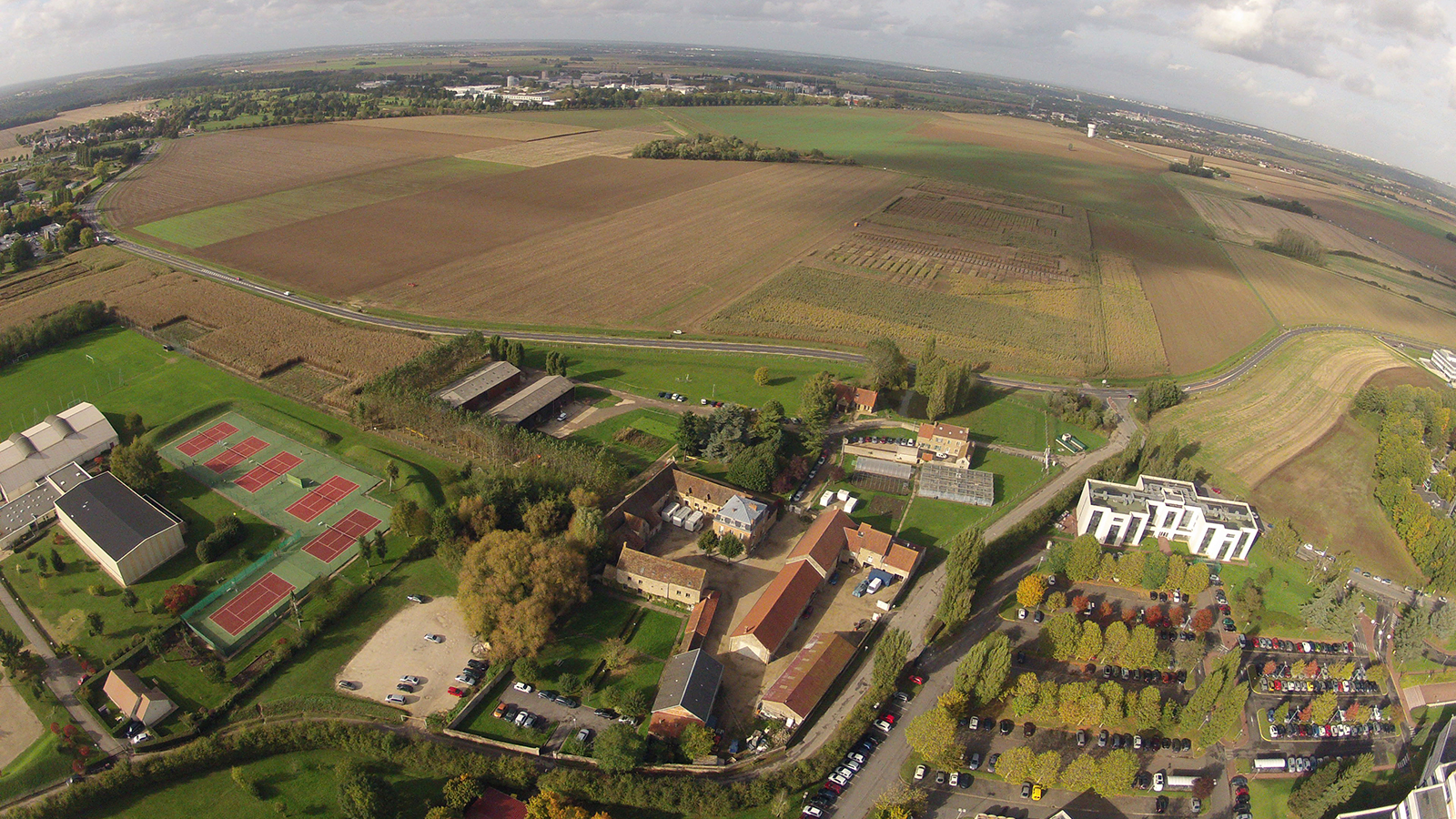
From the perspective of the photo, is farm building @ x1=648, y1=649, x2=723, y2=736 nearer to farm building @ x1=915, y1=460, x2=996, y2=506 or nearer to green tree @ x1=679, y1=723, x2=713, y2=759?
green tree @ x1=679, y1=723, x2=713, y2=759

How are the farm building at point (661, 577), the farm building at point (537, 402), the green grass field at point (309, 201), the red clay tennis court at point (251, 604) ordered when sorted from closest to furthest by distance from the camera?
the red clay tennis court at point (251, 604) → the farm building at point (661, 577) → the farm building at point (537, 402) → the green grass field at point (309, 201)

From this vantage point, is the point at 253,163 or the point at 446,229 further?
the point at 253,163

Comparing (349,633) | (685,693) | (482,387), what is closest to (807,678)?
(685,693)

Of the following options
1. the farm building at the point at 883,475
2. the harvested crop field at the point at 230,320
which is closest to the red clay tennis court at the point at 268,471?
the harvested crop field at the point at 230,320

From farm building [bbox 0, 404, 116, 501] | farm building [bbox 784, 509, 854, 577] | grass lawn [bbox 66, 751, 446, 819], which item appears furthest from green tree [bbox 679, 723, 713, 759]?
farm building [bbox 0, 404, 116, 501]

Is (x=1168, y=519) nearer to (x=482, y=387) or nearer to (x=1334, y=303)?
(x=482, y=387)

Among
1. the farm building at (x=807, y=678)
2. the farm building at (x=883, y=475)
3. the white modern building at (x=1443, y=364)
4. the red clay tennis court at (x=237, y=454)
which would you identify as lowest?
the farm building at (x=807, y=678)

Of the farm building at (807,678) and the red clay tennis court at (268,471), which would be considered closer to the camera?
the farm building at (807,678)

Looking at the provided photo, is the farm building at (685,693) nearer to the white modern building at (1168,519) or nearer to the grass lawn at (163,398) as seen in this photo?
the grass lawn at (163,398)
